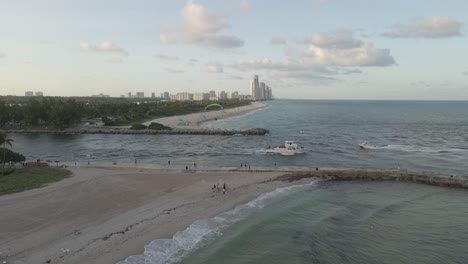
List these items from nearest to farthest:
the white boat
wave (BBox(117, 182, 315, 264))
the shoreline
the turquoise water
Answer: wave (BBox(117, 182, 315, 264)) → the shoreline → the turquoise water → the white boat

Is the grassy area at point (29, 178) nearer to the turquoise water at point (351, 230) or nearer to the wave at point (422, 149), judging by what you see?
the turquoise water at point (351, 230)

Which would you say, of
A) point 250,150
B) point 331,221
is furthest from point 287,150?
point 331,221

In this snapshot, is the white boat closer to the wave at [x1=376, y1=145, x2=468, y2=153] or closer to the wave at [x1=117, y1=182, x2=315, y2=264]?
the wave at [x1=376, y1=145, x2=468, y2=153]

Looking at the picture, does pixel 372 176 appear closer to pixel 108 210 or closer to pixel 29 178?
pixel 108 210

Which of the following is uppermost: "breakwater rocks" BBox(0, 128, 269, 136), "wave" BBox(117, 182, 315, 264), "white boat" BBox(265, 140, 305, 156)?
"breakwater rocks" BBox(0, 128, 269, 136)

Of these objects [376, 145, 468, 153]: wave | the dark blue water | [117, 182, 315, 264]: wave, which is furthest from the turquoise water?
[376, 145, 468, 153]: wave

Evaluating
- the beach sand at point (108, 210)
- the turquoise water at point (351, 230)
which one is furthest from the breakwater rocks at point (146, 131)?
the turquoise water at point (351, 230)
